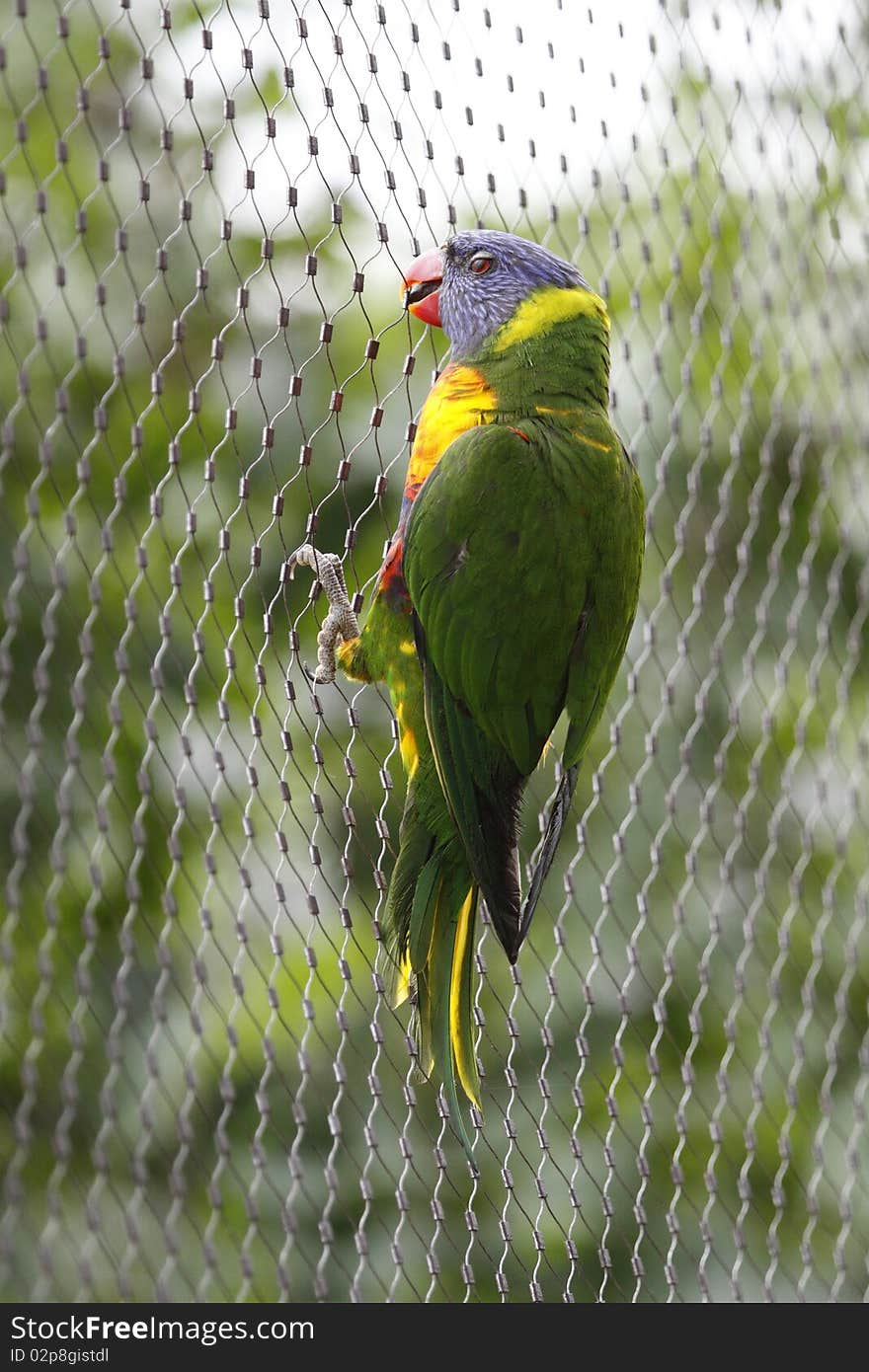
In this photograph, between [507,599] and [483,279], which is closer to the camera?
[507,599]

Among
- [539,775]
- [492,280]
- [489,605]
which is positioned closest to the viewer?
[489,605]

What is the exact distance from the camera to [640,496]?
4.25ft

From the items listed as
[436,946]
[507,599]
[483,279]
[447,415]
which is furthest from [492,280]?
[436,946]

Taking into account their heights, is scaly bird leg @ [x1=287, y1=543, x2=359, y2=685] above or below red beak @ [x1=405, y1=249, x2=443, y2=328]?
below

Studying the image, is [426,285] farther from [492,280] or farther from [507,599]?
[507,599]

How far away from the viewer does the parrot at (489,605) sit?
122 cm

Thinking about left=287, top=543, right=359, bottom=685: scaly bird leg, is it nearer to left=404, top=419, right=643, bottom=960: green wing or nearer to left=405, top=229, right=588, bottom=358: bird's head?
left=404, top=419, right=643, bottom=960: green wing

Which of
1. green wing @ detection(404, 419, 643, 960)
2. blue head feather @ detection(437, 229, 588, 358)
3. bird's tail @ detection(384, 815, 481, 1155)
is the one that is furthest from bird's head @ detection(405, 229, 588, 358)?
bird's tail @ detection(384, 815, 481, 1155)

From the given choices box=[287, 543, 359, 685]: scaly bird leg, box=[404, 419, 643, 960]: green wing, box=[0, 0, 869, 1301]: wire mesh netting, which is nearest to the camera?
box=[404, 419, 643, 960]: green wing

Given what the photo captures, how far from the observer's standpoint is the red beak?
4.71ft

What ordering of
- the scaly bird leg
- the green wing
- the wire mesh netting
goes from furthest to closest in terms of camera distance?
the wire mesh netting
the scaly bird leg
the green wing

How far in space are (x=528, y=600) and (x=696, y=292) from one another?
4.19ft

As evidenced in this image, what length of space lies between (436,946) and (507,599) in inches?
14.2

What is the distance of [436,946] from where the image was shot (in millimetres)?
1320
